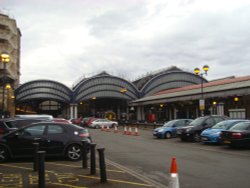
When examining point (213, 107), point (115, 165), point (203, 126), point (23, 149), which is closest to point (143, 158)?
point (115, 165)

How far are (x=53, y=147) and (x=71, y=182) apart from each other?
4.13 m

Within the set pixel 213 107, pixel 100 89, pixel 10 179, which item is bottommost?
pixel 10 179

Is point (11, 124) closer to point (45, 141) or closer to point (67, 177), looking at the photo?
point (45, 141)

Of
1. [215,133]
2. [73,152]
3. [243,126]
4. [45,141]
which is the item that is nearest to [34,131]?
[45,141]

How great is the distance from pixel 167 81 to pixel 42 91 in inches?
1252

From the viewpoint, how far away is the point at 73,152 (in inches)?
533

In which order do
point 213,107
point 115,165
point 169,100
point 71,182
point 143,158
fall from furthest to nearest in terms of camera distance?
point 169,100, point 213,107, point 143,158, point 115,165, point 71,182

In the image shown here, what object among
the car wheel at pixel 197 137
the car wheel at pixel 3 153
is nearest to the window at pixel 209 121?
the car wheel at pixel 197 137

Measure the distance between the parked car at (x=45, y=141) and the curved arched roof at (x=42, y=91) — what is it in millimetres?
74748

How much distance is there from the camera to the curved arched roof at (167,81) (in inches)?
3430

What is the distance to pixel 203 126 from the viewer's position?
2309cm

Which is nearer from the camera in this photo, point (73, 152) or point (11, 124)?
point (73, 152)

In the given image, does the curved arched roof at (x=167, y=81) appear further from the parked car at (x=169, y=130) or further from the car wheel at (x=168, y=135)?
the car wheel at (x=168, y=135)

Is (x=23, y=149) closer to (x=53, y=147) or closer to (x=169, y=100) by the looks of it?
(x=53, y=147)
